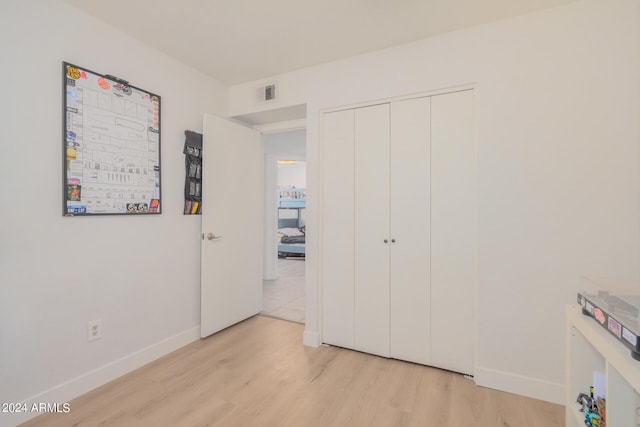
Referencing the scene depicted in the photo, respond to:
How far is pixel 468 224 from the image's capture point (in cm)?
202

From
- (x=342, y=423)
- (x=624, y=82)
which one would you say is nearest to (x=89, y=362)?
(x=342, y=423)

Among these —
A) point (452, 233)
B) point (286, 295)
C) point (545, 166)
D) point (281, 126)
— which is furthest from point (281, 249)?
point (545, 166)

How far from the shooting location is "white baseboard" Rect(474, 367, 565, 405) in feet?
5.74

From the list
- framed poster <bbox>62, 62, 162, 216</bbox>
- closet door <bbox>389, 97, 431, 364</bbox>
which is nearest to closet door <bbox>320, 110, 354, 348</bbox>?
closet door <bbox>389, 97, 431, 364</bbox>

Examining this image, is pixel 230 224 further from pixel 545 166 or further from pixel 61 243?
pixel 545 166

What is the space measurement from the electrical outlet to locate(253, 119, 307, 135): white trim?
2.26 metres

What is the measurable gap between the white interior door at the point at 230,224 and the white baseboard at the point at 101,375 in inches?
9.9

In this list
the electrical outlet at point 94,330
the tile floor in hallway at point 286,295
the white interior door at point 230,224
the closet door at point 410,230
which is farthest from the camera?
the tile floor in hallway at point 286,295

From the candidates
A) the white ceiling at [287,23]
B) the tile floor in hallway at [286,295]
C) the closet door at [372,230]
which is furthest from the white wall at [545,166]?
the tile floor in hallway at [286,295]

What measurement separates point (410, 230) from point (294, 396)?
1.37 m

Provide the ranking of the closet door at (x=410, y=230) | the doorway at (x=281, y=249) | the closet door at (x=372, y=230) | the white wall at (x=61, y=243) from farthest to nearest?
the doorway at (x=281, y=249) → the closet door at (x=372, y=230) → the closet door at (x=410, y=230) → the white wall at (x=61, y=243)

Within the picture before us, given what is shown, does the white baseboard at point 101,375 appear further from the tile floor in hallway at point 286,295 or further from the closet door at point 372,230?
the closet door at point 372,230

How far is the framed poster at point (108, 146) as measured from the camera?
1783 mm

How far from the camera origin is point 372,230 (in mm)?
2336
